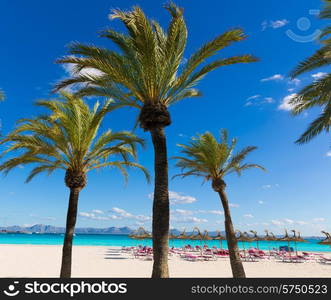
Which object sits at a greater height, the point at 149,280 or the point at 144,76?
the point at 144,76

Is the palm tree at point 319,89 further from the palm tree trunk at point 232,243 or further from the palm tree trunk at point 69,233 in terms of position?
the palm tree trunk at point 69,233

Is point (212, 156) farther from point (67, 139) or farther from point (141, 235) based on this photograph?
point (141, 235)

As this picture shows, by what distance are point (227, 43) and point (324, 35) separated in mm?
4599

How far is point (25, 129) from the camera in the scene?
385 inches

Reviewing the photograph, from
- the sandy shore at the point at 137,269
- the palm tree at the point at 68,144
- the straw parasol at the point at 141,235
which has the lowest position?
the sandy shore at the point at 137,269

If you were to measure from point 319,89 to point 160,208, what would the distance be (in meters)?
7.78

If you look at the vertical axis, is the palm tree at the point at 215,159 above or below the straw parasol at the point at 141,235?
above

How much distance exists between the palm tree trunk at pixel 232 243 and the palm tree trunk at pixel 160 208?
5.63 metres

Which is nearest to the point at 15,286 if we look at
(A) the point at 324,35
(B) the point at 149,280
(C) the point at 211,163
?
(B) the point at 149,280

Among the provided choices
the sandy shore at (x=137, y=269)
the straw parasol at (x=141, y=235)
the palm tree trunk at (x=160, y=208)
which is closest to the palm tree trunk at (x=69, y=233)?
the palm tree trunk at (x=160, y=208)

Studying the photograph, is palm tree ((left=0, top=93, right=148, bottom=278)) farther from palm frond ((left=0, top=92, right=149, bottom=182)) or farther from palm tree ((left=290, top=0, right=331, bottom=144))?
palm tree ((left=290, top=0, right=331, bottom=144))

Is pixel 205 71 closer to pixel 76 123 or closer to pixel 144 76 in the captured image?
pixel 144 76

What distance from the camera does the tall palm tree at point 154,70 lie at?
763 centimetres

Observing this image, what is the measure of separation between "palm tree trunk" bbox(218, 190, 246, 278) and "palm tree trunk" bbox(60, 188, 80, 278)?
667 centimetres
